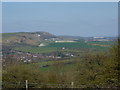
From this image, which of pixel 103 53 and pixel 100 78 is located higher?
pixel 103 53

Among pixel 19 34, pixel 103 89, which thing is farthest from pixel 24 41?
pixel 103 89

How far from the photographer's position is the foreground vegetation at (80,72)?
7.74 metres

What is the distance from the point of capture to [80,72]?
31.6 feet

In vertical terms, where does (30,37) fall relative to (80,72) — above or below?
above

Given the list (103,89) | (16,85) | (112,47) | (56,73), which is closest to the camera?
(103,89)

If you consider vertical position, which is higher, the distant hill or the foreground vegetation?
the distant hill

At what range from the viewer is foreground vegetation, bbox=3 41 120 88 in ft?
25.4

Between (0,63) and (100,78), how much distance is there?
12.6 feet

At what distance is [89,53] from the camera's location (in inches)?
398

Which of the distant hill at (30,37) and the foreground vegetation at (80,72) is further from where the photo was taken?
the distant hill at (30,37)

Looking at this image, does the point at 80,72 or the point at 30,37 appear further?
the point at 30,37

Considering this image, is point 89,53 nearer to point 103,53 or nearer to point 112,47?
point 103,53

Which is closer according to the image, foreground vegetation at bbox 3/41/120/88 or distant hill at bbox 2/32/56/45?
foreground vegetation at bbox 3/41/120/88

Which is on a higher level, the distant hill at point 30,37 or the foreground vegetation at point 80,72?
the distant hill at point 30,37
